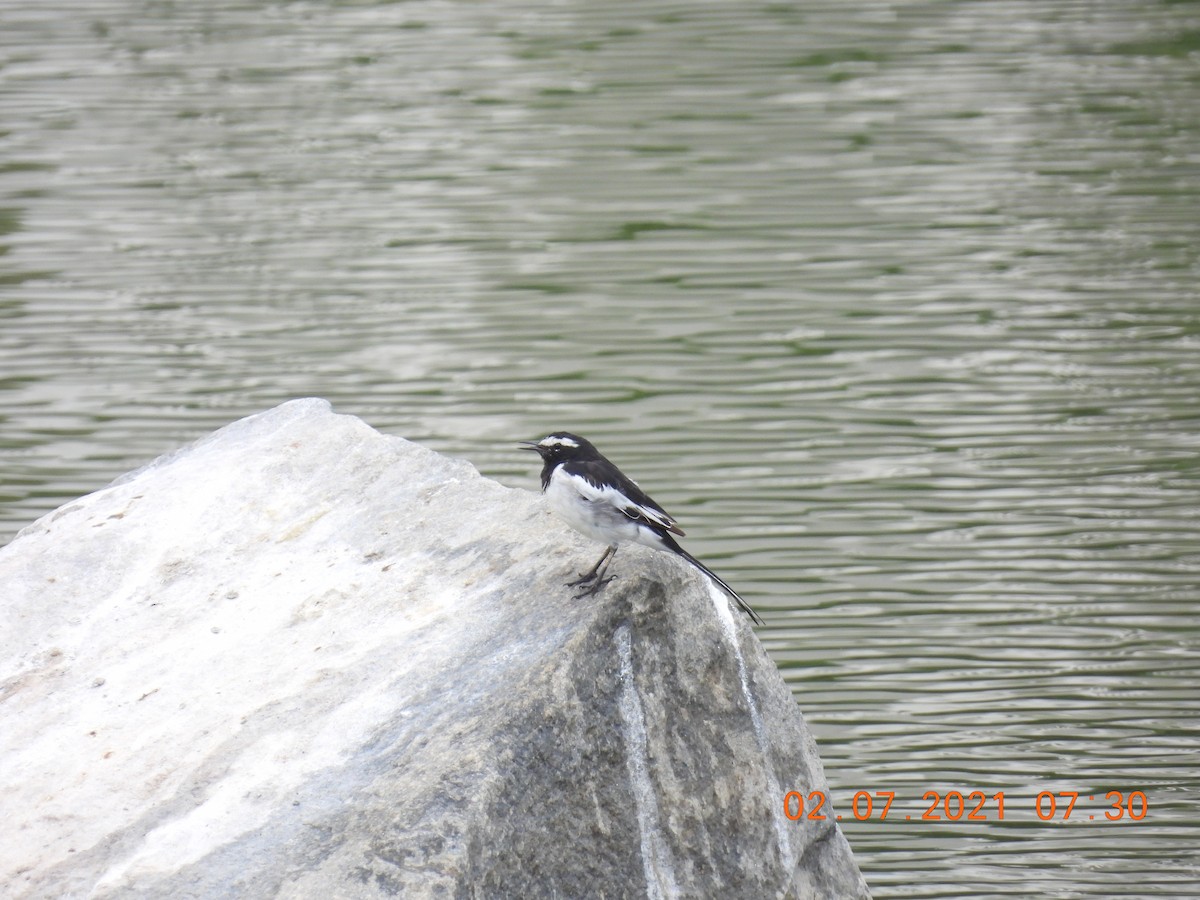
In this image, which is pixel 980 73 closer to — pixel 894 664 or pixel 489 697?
pixel 894 664

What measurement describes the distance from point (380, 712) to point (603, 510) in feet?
2.34

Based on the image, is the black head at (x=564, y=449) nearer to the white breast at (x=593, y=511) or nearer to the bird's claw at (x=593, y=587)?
the white breast at (x=593, y=511)

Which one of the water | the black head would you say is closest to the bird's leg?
the black head

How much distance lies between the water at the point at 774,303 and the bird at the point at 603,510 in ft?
6.05

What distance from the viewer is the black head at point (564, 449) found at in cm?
386

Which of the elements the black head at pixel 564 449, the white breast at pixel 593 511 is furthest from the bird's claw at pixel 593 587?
the black head at pixel 564 449

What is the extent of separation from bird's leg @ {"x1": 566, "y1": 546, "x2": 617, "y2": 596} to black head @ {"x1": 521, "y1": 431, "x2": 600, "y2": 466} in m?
0.25

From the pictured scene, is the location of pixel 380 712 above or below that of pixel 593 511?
below

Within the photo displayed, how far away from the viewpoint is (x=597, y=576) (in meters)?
3.80

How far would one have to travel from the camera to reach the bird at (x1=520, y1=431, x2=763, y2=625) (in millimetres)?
3605

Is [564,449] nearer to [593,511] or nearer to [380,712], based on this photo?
[593,511]
